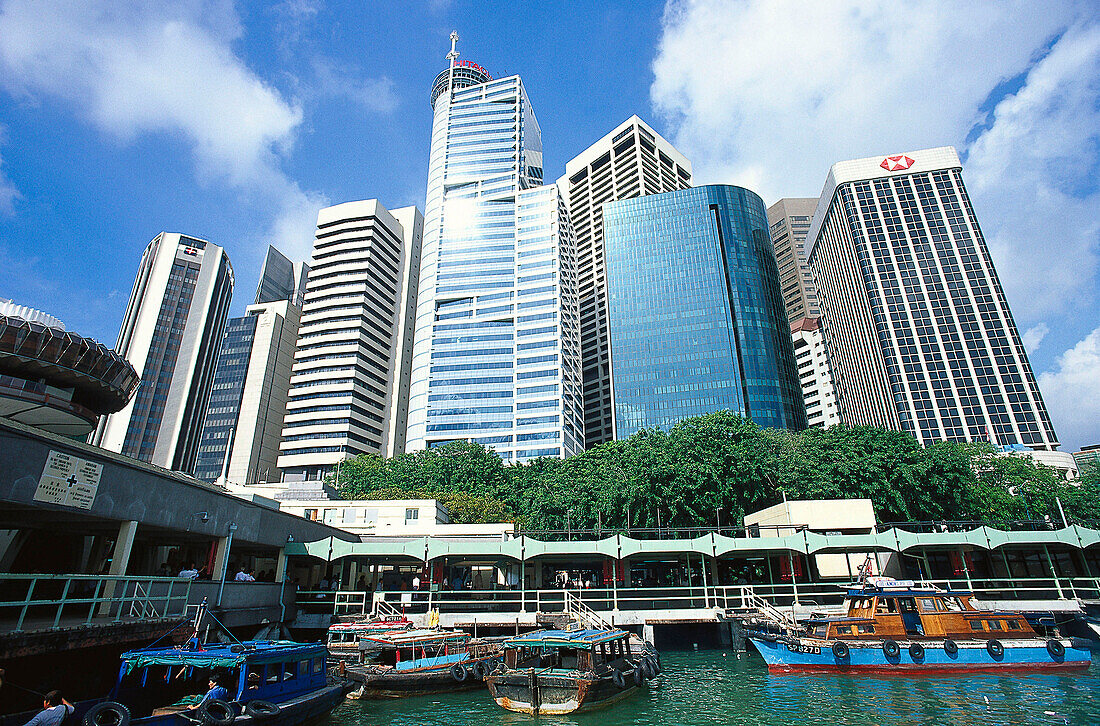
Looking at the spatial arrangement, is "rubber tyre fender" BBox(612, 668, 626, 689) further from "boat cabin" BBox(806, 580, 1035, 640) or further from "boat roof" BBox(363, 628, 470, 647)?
"boat cabin" BBox(806, 580, 1035, 640)

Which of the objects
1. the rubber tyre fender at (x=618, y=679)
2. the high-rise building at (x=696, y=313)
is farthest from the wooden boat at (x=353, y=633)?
the high-rise building at (x=696, y=313)

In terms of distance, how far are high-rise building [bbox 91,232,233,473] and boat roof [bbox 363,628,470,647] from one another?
12403 centimetres

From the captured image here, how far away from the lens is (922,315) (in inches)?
4409

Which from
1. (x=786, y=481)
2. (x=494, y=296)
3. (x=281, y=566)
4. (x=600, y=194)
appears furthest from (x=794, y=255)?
→ (x=281, y=566)

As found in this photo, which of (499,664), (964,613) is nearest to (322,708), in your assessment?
(499,664)

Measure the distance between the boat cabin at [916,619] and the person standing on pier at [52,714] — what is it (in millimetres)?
24609

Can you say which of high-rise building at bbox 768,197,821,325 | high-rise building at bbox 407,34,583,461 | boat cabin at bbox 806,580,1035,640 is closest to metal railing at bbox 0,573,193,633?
boat cabin at bbox 806,580,1035,640

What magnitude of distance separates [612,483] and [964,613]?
2985cm

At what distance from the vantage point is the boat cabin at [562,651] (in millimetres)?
20109

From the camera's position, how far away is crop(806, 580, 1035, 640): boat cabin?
23.5 metres

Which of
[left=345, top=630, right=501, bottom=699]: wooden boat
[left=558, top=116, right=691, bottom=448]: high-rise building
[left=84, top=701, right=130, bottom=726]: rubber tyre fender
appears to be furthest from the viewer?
[left=558, top=116, right=691, bottom=448]: high-rise building

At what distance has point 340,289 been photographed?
123312 mm

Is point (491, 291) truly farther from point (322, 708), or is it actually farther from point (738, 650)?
point (322, 708)

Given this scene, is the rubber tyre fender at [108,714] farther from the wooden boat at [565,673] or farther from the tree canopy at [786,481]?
the tree canopy at [786,481]
